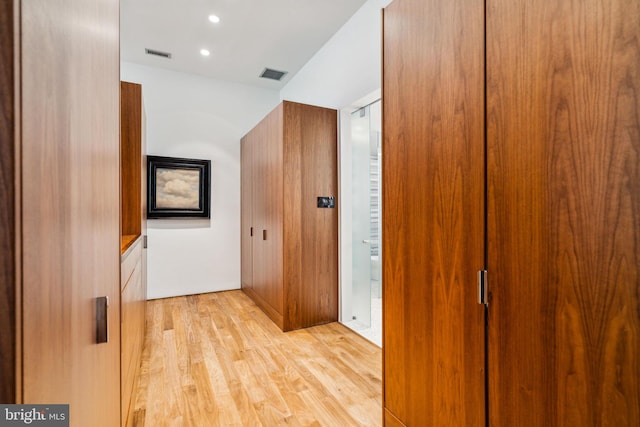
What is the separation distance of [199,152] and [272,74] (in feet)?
5.19

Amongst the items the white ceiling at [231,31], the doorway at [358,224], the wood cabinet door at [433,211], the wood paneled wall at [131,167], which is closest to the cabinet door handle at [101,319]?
the wood cabinet door at [433,211]

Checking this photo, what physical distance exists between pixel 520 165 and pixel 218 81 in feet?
15.3

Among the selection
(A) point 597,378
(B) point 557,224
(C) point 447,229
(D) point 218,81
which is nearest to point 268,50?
(D) point 218,81

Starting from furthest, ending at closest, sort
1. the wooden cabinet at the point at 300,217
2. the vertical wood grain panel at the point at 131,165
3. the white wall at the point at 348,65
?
the wooden cabinet at the point at 300,217, the white wall at the point at 348,65, the vertical wood grain panel at the point at 131,165

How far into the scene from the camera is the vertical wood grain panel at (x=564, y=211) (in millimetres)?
807

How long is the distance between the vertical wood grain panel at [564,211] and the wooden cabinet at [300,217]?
2213mm

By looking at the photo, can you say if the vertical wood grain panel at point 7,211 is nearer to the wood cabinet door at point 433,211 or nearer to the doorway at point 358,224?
the wood cabinet door at point 433,211

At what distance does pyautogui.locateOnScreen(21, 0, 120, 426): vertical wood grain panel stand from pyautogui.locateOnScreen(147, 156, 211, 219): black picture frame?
3.51 metres

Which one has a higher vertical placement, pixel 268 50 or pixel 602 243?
pixel 268 50

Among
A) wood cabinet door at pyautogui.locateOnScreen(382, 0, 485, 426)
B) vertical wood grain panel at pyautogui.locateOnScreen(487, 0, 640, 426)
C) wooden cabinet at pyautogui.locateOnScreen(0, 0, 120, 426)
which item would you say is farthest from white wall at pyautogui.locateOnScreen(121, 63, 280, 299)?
vertical wood grain panel at pyautogui.locateOnScreen(487, 0, 640, 426)

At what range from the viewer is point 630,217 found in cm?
80

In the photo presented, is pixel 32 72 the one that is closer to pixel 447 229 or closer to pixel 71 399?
pixel 71 399

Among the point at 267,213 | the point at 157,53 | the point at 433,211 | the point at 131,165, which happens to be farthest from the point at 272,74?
the point at 433,211

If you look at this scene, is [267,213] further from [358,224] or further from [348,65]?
[348,65]
